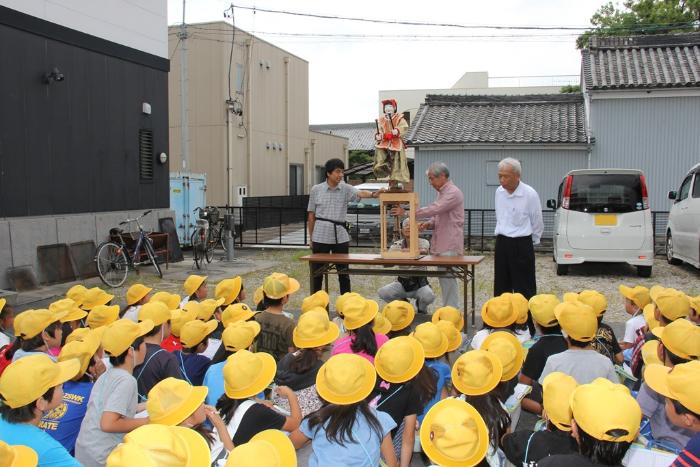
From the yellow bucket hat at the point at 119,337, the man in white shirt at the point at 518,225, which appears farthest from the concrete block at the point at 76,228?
the yellow bucket hat at the point at 119,337

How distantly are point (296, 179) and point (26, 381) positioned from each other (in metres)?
21.3

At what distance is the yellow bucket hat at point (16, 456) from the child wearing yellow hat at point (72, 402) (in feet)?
3.60

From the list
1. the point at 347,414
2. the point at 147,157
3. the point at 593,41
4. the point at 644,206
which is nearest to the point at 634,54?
the point at 593,41

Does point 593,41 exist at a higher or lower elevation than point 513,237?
higher

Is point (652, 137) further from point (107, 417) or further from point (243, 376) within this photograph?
point (107, 417)

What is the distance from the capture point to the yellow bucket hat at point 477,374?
9.15 ft

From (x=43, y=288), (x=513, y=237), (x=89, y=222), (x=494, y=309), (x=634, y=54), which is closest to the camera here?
(x=494, y=309)

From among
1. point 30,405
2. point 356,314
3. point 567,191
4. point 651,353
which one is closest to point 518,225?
point 651,353

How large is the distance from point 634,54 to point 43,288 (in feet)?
49.4

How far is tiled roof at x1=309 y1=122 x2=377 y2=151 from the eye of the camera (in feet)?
114

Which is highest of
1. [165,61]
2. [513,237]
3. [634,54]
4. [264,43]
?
[264,43]

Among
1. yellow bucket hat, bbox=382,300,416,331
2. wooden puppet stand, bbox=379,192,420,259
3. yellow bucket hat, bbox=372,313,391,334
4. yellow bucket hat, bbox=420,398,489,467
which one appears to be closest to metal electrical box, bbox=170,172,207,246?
wooden puppet stand, bbox=379,192,420,259

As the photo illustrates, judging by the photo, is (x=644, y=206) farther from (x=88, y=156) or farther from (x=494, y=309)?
(x=88, y=156)

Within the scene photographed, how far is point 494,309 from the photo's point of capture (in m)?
4.20
